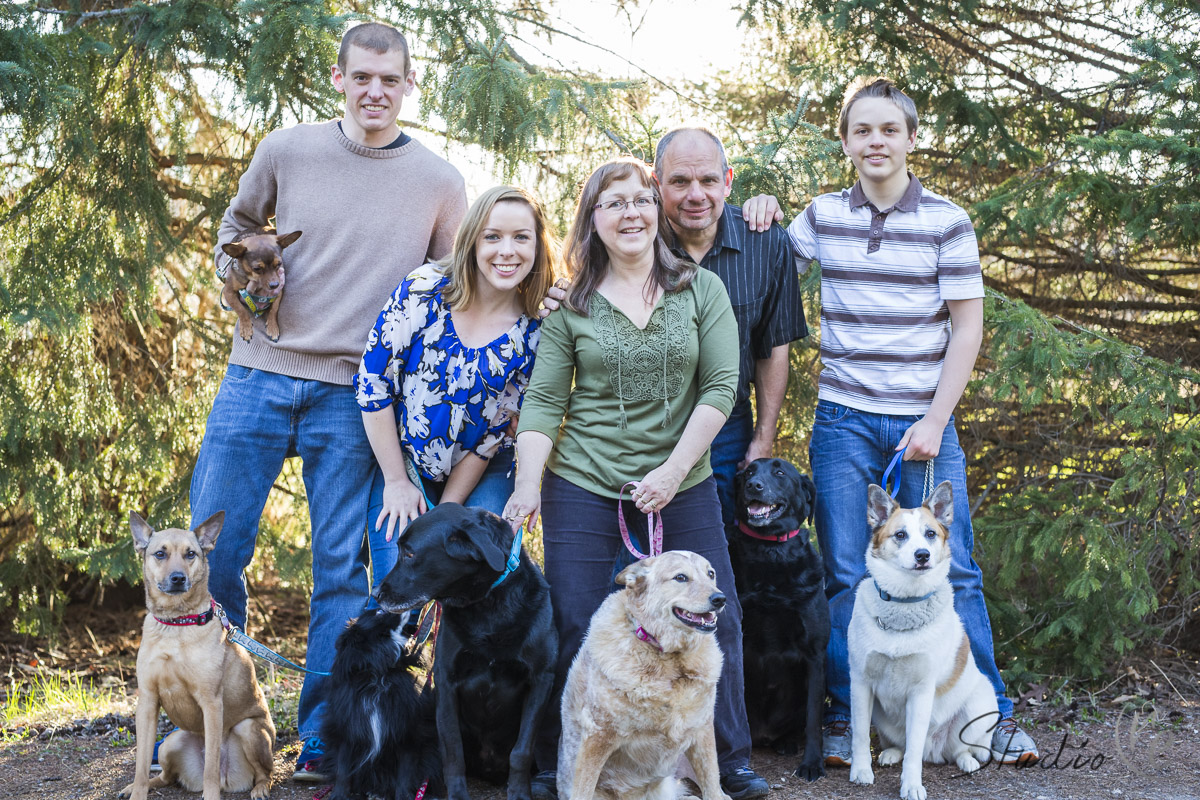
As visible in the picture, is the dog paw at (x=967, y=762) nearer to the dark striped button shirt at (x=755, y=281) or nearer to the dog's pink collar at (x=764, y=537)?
the dog's pink collar at (x=764, y=537)

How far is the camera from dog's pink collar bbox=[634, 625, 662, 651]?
107 inches

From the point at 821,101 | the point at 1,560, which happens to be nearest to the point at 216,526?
the point at 1,560

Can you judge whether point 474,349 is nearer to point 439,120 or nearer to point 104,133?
point 439,120

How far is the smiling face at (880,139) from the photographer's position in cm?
345

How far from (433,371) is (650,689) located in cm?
129

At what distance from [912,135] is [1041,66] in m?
2.60

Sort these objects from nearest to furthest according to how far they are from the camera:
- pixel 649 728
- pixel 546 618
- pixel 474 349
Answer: pixel 649 728
pixel 546 618
pixel 474 349

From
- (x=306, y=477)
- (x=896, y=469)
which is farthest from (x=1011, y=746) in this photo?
(x=306, y=477)

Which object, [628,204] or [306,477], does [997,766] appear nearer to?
[628,204]

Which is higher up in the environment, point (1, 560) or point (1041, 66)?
point (1041, 66)

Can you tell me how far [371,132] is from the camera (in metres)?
3.46

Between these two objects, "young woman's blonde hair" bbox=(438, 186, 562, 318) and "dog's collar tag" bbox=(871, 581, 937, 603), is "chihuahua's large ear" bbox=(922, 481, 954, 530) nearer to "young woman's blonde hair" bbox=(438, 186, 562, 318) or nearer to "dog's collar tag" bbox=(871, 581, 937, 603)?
"dog's collar tag" bbox=(871, 581, 937, 603)

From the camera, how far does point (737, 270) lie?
357 cm

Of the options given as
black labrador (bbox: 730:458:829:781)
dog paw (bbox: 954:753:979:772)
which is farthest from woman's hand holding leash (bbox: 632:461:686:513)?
dog paw (bbox: 954:753:979:772)
